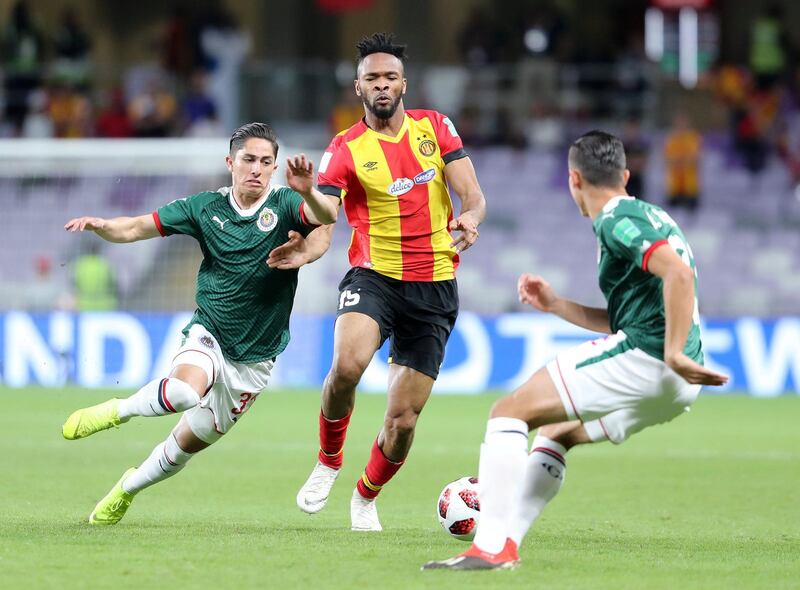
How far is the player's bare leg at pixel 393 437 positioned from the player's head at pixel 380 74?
145cm

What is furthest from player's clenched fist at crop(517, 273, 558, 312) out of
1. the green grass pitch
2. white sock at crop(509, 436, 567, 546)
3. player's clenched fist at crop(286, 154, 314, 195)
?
player's clenched fist at crop(286, 154, 314, 195)

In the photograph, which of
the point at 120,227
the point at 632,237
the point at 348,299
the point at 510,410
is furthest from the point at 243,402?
the point at 632,237

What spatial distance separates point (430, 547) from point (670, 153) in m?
16.5

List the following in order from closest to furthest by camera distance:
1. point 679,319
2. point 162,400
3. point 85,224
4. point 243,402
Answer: point 679,319 < point 162,400 < point 85,224 < point 243,402

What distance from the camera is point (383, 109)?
304 inches

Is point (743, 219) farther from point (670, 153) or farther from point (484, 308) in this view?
point (484, 308)

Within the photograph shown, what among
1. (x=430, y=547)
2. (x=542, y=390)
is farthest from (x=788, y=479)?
(x=542, y=390)

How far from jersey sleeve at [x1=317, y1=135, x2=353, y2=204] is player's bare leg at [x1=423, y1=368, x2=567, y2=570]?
2272 mm

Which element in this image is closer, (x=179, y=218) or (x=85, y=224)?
(x=85, y=224)

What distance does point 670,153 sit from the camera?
73.3ft

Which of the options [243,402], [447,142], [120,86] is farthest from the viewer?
[120,86]

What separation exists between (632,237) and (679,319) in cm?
40

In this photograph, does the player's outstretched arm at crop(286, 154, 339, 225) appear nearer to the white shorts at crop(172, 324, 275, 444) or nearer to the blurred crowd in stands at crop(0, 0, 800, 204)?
the white shorts at crop(172, 324, 275, 444)

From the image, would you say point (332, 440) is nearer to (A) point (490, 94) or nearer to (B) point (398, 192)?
(B) point (398, 192)
